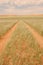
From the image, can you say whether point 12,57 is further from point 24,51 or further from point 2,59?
point 24,51

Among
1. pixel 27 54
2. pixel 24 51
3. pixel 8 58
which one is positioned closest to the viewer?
pixel 8 58

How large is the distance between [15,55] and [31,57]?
0.93 m

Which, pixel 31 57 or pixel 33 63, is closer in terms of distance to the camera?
pixel 33 63

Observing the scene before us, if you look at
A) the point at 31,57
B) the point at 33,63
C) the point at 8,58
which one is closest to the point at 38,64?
the point at 33,63

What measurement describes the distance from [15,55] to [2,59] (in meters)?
1.03

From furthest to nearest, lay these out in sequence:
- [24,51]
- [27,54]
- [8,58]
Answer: [24,51]
[27,54]
[8,58]

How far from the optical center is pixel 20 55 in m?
10.5

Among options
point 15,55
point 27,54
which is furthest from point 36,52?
point 15,55

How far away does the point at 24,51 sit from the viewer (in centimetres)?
1166

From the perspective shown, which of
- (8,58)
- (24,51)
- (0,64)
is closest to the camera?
(0,64)

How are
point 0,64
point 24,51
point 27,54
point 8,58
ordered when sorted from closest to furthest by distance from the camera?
point 0,64, point 8,58, point 27,54, point 24,51

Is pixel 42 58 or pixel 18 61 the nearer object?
pixel 18 61

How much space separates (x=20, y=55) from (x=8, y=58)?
0.77 meters

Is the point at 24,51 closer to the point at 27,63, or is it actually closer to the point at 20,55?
the point at 20,55
